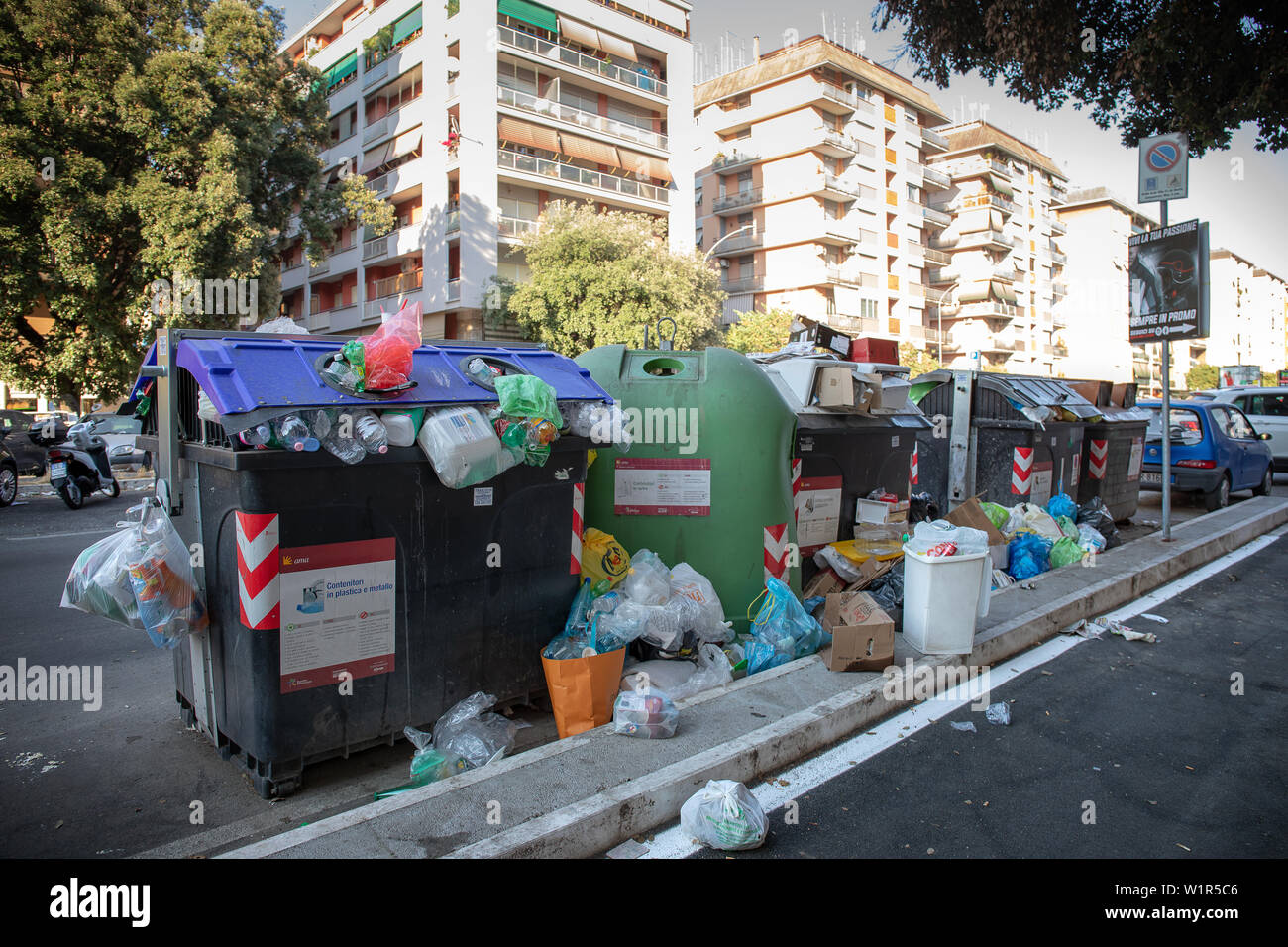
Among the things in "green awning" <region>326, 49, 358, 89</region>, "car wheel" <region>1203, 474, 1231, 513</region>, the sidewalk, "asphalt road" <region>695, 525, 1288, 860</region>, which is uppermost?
"green awning" <region>326, 49, 358, 89</region>

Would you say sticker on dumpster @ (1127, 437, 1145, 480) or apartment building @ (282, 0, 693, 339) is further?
apartment building @ (282, 0, 693, 339)

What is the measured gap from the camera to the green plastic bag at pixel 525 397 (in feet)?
11.7

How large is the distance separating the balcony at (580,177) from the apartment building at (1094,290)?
150ft

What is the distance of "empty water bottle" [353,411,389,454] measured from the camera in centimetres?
310

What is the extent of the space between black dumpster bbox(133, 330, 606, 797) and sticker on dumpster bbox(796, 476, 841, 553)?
7.97 feet

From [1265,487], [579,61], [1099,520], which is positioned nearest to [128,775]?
[1099,520]

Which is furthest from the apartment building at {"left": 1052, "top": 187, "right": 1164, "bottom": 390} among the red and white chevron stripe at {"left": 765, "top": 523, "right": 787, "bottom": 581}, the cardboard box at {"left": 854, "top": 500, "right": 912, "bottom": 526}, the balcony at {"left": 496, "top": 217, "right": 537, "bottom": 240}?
the red and white chevron stripe at {"left": 765, "top": 523, "right": 787, "bottom": 581}

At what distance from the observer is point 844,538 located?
5926mm

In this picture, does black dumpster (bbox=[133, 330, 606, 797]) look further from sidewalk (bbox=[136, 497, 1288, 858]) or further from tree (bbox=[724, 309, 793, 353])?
tree (bbox=[724, 309, 793, 353])

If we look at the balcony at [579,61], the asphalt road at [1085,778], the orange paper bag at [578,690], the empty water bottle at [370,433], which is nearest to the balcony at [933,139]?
the balcony at [579,61]

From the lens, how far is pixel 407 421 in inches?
128

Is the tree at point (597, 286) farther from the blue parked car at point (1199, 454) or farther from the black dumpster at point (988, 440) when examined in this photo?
the black dumpster at point (988, 440)

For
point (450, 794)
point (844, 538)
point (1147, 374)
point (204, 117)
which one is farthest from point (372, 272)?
point (1147, 374)
